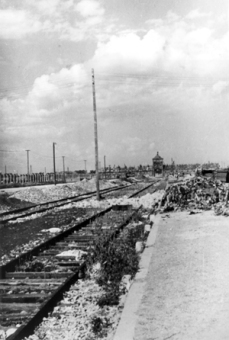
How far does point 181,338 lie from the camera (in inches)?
158

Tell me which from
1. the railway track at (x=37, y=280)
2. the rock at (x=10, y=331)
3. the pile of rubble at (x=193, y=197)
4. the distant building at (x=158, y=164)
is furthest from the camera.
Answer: the distant building at (x=158, y=164)

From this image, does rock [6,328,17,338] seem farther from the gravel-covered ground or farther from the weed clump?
the gravel-covered ground

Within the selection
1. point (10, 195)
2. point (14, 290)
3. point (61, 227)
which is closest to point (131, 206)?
point (61, 227)

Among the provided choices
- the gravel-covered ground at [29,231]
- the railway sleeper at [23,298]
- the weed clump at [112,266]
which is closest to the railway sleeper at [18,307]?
the railway sleeper at [23,298]

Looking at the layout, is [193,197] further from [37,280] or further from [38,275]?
[37,280]

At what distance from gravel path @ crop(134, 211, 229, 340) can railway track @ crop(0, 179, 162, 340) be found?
126 cm

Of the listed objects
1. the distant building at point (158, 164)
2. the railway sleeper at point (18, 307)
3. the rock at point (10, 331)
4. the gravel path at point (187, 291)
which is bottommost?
the rock at point (10, 331)

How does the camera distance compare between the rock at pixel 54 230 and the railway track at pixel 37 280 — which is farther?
the rock at pixel 54 230

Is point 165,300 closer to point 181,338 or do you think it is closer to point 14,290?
point 181,338

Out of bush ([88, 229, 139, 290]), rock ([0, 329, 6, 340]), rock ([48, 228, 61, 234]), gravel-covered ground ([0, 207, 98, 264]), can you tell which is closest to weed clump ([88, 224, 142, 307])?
bush ([88, 229, 139, 290])

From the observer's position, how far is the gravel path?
4.23 metres

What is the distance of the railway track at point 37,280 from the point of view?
4930mm

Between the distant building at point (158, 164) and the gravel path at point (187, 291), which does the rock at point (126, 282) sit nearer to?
the gravel path at point (187, 291)

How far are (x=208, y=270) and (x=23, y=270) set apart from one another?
3.41 metres
